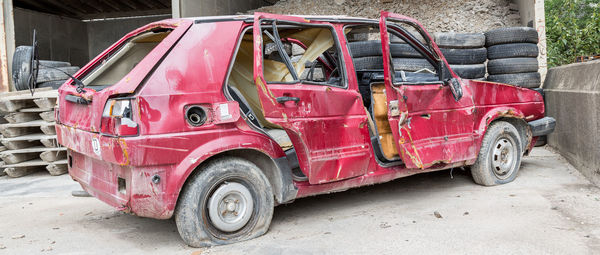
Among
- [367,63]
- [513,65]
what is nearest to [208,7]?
[367,63]

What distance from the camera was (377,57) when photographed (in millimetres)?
6461

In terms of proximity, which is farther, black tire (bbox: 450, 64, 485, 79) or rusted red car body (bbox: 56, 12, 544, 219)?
black tire (bbox: 450, 64, 485, 79)

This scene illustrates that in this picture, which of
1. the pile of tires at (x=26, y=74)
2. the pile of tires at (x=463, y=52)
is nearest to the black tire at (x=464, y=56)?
the pile of tires at (x=463, y=52)

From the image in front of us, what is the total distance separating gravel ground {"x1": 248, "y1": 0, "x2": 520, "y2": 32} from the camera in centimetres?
1223

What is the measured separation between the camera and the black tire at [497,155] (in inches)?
212

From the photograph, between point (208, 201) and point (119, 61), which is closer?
point (208, 201)

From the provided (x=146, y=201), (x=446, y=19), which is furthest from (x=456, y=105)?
(x=446, y=19)

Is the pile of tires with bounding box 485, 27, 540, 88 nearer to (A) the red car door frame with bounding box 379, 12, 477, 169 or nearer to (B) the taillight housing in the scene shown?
(A) the red car door frame with bounding box 379, 12, 477, 169

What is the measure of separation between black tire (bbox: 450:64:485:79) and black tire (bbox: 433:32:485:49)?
312 mm

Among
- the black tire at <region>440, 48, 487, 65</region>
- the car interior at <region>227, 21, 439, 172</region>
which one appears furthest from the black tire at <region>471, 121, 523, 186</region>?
the black tire at <region>440, 48, 487, 65</region>

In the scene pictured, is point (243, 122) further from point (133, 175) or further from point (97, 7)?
point (97, 7)

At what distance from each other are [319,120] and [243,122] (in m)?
0.64

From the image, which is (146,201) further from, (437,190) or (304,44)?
(437,190)

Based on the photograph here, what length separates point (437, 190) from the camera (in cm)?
545
